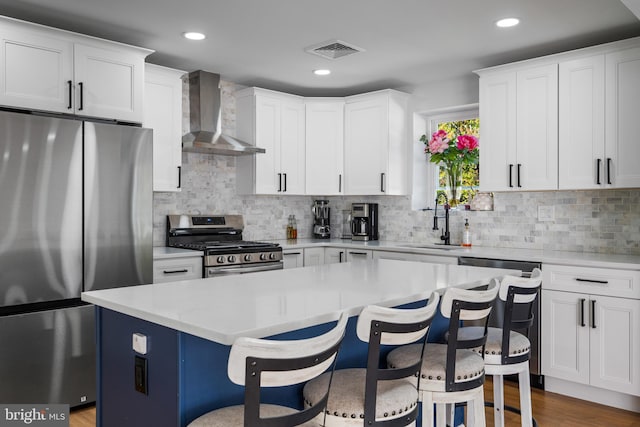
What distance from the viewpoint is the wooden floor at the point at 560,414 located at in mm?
3150

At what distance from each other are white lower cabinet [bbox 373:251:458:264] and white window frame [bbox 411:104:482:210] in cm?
81

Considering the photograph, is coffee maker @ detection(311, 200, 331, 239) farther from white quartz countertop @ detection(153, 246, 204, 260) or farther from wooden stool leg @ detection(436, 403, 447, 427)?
wooden stool leg @ detection(436, 403, 447, 427)

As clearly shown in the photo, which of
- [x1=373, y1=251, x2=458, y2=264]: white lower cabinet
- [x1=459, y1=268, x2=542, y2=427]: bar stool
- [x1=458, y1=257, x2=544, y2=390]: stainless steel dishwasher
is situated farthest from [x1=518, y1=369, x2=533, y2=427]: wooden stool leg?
[x1=373, y1=251, x2=458, y2=264]: white lower cabinet

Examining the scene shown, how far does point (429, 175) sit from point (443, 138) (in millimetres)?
604

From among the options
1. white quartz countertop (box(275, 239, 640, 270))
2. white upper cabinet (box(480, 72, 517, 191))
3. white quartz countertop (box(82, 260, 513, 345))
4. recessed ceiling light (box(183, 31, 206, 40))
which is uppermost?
recessed ceiling light (box(183, 31, 206, 40))

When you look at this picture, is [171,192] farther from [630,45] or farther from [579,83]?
[630,45]

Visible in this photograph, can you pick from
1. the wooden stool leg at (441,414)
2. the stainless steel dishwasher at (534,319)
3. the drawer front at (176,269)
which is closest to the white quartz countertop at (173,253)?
the drawer front at (176,269)

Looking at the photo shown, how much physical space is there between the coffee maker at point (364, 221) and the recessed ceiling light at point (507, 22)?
2.32 meters

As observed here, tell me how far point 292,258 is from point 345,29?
7.12 ft

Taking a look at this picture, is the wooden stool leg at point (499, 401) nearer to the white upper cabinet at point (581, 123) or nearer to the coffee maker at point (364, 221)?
the white upper cabinet at point (581, 123)

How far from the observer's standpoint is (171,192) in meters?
4.71

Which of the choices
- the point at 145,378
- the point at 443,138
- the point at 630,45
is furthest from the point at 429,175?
the point at 145,378

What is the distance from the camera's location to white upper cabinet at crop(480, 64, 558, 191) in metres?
3.99

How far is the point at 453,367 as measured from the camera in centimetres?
205
